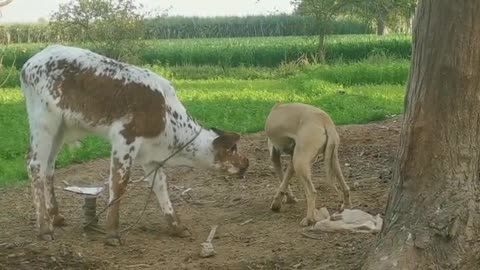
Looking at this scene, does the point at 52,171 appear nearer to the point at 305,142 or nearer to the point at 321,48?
the point at 305,142

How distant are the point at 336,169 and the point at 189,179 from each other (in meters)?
2.60

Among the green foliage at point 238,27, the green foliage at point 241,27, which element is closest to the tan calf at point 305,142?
the green foliage at point 238,27

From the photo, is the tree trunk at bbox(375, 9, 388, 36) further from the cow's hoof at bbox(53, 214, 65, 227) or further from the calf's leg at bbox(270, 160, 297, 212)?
the cow's hoof at bbox(53, 214, 65, 227)

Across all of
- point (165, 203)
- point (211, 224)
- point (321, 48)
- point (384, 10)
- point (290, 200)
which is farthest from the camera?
point (384, 10)

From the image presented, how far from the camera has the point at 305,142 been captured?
791 cm

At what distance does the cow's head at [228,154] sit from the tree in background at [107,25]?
20952 mm

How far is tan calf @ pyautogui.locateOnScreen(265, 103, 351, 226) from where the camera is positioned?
25.8 ft

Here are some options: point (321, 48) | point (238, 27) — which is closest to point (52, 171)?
point (321, 48)

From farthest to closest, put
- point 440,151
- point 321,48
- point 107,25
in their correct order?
point 321,48 < point 107,25 < point 440,151

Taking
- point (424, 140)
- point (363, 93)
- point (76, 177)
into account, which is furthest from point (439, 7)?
point (363, 93)

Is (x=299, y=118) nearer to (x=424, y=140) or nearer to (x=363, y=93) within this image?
(x=424, y=140)

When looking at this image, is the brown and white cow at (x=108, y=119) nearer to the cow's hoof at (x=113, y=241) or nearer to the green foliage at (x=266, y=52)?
the cow's hoof at (x=113, y=241)

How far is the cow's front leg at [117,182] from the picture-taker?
7.36m

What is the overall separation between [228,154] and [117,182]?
44.6 inches
